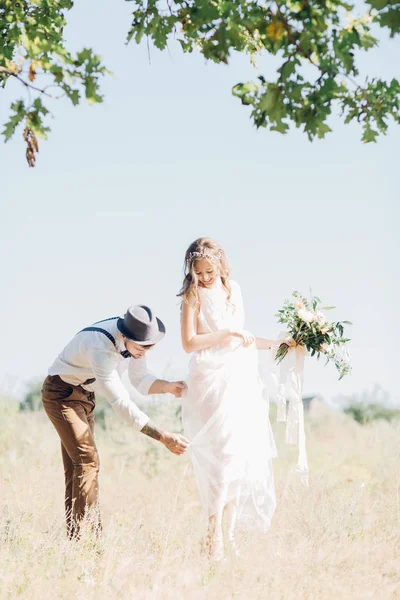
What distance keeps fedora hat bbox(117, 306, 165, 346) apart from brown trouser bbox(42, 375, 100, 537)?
0.87 meters

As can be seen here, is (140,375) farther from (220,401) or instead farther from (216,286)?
(216,286)

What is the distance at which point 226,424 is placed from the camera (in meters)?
6.93

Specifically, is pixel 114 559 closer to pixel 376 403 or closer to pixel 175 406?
pixel 175 406

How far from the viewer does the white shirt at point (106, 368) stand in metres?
6.65

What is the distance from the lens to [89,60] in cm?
506

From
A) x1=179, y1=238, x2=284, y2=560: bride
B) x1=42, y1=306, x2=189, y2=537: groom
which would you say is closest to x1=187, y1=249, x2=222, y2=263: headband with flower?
x1=179, y1=238, x2=284, y2=560: bride

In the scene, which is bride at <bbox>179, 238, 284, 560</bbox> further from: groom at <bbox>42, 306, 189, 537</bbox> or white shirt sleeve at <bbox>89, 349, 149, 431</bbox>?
white shirt sleeve at <bbox>89, 349, 149, 431</bbox>

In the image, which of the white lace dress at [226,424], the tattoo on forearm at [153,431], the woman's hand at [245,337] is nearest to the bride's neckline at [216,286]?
the white lace dress at [226,424]

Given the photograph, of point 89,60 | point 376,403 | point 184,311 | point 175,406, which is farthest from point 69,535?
point 376,403

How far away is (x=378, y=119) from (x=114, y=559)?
3867 millimetres

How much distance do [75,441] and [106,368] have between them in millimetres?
831

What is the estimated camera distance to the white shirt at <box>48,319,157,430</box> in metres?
6.65

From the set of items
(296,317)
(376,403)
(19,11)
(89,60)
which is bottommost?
(376,403)

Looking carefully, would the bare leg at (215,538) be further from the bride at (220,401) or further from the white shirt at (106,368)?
the white shirt at (106,368)
